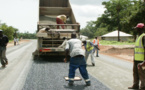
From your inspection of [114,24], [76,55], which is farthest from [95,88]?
[114,24]

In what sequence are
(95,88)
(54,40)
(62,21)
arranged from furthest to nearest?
(62,21)
(54,40)
(95,88)

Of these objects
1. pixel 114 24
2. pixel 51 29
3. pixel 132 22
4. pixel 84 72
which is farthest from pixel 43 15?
pixel 114 24

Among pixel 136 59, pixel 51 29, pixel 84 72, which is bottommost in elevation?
pixel 84 72

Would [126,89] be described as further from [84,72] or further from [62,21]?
[62,21]

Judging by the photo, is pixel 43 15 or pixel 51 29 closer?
pixel 51 29

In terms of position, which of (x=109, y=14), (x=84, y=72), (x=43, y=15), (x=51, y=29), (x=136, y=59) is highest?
(x=109, y=14)

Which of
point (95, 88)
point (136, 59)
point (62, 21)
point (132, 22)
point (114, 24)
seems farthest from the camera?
point (114, 24)

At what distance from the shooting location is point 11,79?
23.8 ft

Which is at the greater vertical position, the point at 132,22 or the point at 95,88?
the point at 132,22

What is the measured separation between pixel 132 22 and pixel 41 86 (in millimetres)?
21443

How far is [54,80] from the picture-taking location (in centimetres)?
702

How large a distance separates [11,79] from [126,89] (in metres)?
3.91

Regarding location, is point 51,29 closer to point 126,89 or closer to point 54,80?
point 54,80

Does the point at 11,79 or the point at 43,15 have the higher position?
the point at 43,15
